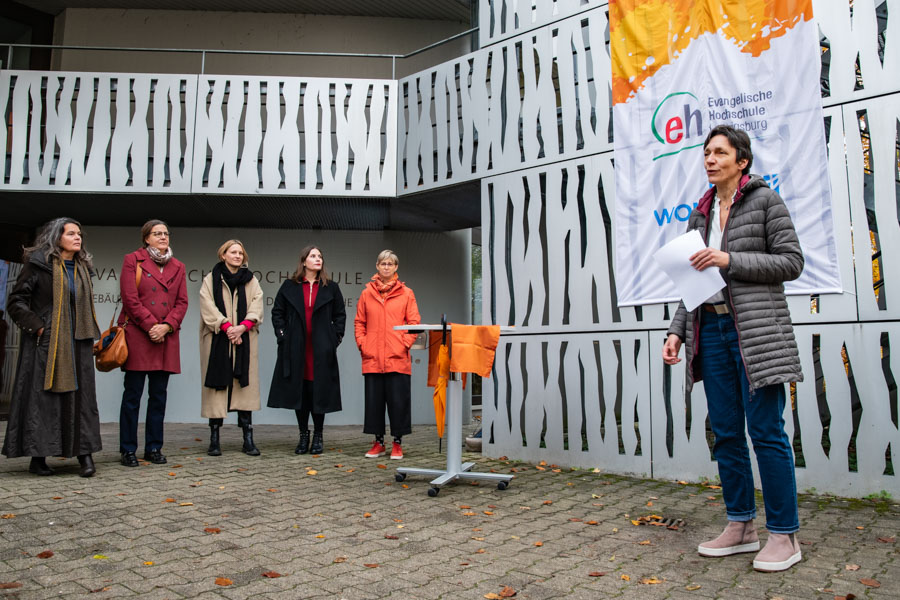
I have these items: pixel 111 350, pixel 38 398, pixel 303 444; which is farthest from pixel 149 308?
pixel 303 444

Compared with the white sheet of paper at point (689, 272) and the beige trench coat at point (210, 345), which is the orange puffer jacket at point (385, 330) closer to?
the beige trench coat at point (210, 345)

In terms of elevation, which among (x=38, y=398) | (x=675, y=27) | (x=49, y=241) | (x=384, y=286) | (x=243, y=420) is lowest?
(x=243, y=420)

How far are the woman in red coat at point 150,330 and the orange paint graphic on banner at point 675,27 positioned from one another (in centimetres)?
430

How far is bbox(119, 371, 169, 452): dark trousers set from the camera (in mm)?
5633

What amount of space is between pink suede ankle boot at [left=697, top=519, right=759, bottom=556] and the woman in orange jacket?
353 cm

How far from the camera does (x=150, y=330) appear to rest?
569cm

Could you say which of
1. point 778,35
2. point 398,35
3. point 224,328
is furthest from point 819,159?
point 398,35

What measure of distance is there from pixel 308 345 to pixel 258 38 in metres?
7.08

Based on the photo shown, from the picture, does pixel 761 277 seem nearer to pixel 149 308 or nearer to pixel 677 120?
pixel 677 120

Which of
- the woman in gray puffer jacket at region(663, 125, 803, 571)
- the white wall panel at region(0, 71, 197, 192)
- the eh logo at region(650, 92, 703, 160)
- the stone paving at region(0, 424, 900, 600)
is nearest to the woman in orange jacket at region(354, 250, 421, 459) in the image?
the stone paving at region(0, 424, 900, 600)

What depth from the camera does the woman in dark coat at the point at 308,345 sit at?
6.47 metres

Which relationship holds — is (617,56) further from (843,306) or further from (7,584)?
(7,584)

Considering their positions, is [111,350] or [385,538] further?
[111,350]

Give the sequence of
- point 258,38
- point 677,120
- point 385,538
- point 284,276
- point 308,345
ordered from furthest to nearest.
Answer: point 258,38 < point 284,276 < point 308,345 < point 677,120 < point 385,538
